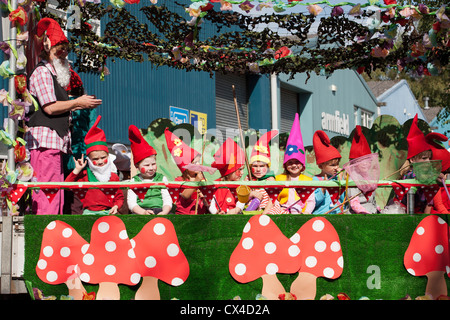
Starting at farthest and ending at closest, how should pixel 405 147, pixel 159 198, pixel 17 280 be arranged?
1. pixel 405 147
2. pixel 159 198
3. pixel 17 280

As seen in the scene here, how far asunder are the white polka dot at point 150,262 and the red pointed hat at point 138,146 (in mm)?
1729

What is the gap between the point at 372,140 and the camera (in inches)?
334

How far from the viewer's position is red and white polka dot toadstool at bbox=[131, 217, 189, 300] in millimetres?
3990

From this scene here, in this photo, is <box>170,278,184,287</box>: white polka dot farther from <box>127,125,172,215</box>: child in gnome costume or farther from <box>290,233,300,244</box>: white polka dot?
<box>127,125,172,215</box>: child in gnome costume

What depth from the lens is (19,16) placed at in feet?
14.7

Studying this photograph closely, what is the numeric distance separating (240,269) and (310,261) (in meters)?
0.44

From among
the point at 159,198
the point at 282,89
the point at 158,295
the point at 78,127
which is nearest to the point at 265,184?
the point at 158,295

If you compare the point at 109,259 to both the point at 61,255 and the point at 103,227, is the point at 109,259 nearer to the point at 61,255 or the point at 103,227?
the point at 103,227

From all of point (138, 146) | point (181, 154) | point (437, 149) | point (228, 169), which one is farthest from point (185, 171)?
point (437, 149)

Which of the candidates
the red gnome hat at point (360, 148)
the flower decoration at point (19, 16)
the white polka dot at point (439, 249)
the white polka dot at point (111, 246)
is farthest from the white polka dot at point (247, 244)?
the red gnome hat at point (360, 148)

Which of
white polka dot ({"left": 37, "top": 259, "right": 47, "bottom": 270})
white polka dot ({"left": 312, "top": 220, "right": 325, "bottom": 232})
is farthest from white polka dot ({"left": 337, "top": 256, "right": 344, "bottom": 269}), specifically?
white polka dot ({"left": 37, "top": 259, "right": 47, "bottom": 270})

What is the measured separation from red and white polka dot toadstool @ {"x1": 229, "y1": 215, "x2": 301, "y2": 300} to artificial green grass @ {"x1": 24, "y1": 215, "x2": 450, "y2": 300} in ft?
0.12
